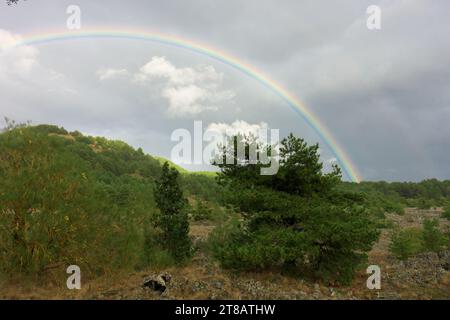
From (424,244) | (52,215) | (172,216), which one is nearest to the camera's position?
(52,215)

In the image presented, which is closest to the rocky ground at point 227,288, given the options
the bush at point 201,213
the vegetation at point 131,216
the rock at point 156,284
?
the rock at point 156,284

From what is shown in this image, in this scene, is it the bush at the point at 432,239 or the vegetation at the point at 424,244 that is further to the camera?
the bush at the point at 432,239

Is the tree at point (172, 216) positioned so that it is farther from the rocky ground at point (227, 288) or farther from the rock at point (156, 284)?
the rock at point (156, 284)

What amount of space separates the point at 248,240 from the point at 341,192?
5852 millimetres

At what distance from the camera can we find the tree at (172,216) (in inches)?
893

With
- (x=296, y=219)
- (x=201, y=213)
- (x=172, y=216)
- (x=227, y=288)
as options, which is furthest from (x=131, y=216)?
(x=201, y=213)

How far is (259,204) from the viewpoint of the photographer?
1630 cm

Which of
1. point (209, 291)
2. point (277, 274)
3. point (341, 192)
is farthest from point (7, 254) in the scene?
point (341, 192)

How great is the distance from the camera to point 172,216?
73.9ft

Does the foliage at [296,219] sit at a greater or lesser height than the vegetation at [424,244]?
greater

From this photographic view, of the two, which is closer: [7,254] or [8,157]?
[7,254]

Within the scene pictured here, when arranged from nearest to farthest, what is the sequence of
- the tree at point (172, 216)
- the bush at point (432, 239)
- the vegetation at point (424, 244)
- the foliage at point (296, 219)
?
1. the foliage at point (296, 219)
2. the tree at point (172, 216)
3. the vegetation at point (424, 244)
4. the bush at point (432, 239)

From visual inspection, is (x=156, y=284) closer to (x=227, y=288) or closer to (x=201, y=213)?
(x=227, y=288)
